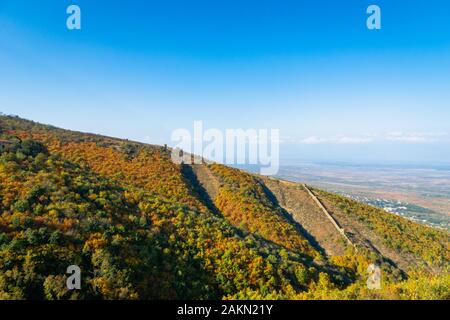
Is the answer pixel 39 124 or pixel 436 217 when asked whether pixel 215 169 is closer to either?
pixel 39 124

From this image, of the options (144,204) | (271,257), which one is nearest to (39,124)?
(144,204)
